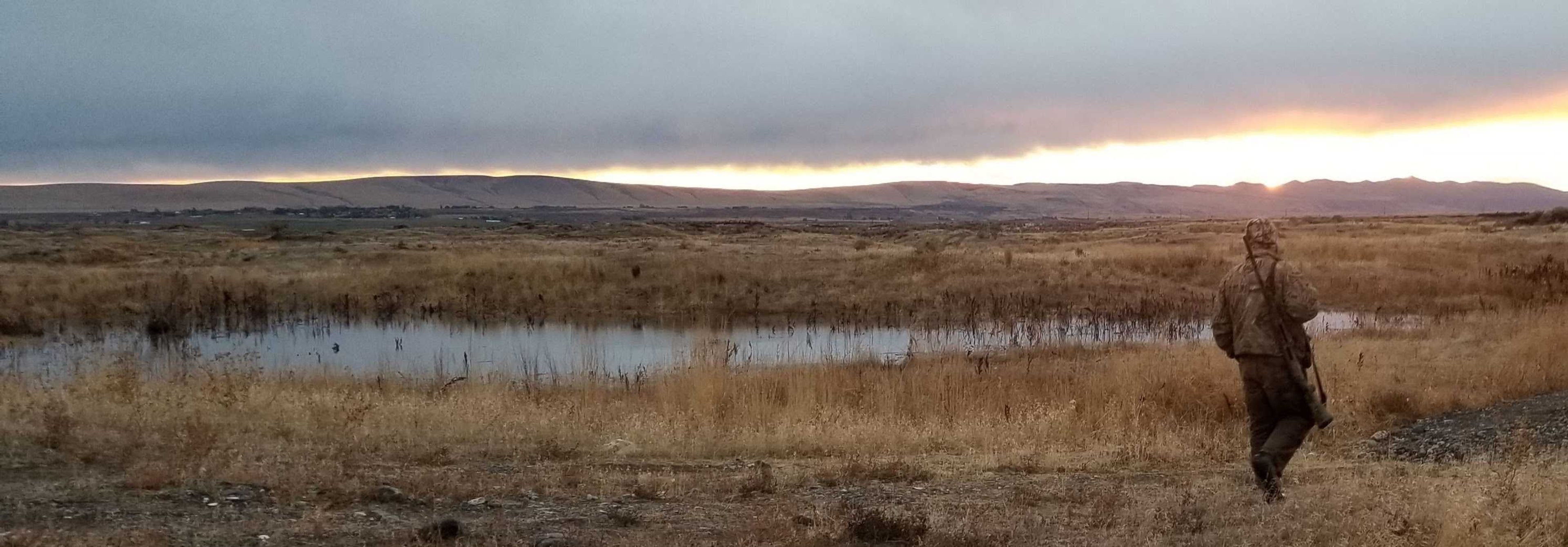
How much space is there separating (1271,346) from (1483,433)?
5.44m

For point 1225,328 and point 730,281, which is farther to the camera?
point 730,281

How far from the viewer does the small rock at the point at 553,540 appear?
6.38 m

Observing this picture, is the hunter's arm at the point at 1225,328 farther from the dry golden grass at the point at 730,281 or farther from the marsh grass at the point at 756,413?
the dry golden grass at the point at 730,281

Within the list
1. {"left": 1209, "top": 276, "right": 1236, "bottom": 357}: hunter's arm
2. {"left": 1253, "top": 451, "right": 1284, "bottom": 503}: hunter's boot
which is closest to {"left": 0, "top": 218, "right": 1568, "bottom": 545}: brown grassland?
{"left": 1253, "top": 451, "right": 1284, "bottom": 503}: hunter's boot

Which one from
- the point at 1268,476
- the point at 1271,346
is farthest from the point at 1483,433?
the point at 1271,346

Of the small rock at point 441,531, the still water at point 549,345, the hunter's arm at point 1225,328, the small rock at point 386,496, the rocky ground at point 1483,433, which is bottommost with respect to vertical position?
the still water at point 549,345

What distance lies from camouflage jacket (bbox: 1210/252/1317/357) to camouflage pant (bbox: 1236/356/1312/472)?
105 mm

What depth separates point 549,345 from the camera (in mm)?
24828

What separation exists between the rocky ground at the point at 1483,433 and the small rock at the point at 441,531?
27.9 ft

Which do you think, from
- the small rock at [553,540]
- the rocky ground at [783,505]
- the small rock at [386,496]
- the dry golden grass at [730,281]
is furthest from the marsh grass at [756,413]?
the dry golden grass at [730,281]

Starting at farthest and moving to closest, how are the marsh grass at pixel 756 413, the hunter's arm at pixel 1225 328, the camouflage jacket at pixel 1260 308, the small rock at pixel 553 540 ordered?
the marsh grass at pixel 756 413
the hunter's arm at pixel 1225 328
the camouflage jacket at pixel 1260 308
the small rock at pixel 553 540

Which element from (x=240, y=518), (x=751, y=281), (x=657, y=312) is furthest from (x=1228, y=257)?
(x=240, y=518)

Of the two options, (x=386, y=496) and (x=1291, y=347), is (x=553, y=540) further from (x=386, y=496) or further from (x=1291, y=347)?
(x=1291, y=347)

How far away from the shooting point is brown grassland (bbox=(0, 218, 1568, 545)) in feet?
22.1
